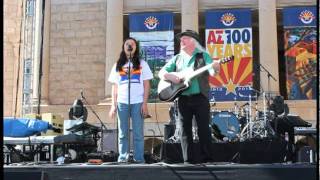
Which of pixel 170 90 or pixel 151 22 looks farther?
pixel 151 22

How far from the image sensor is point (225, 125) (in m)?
9.60

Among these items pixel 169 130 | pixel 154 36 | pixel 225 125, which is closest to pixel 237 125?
pixel 225 125

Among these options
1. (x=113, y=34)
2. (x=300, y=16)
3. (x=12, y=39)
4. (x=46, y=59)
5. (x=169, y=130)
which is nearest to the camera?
(x=169, y=130)

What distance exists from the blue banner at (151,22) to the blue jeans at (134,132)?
532 inches

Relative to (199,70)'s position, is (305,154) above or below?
below

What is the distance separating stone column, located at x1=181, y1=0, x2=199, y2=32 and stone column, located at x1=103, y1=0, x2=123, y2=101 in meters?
2.40

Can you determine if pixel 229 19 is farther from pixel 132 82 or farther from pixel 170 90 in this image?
pixel 170 90

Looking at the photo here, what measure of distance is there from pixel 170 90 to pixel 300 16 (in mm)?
14542

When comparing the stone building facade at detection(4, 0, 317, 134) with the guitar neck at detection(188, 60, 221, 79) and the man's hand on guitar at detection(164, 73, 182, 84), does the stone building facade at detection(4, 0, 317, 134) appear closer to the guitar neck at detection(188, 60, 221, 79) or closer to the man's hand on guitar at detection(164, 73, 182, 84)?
the man's hand on guitar at detection(164, 73, 182, 84)

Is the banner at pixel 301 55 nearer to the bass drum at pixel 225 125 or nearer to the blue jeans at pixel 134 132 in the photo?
the bass drum at pixel 225 125

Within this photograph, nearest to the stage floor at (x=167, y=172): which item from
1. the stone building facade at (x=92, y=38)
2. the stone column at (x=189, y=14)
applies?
the stone building facade at (x=92, y=38)

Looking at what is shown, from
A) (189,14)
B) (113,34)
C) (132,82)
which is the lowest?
(132,82)

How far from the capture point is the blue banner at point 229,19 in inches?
762

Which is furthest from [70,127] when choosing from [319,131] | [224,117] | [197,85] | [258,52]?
[258,52]
